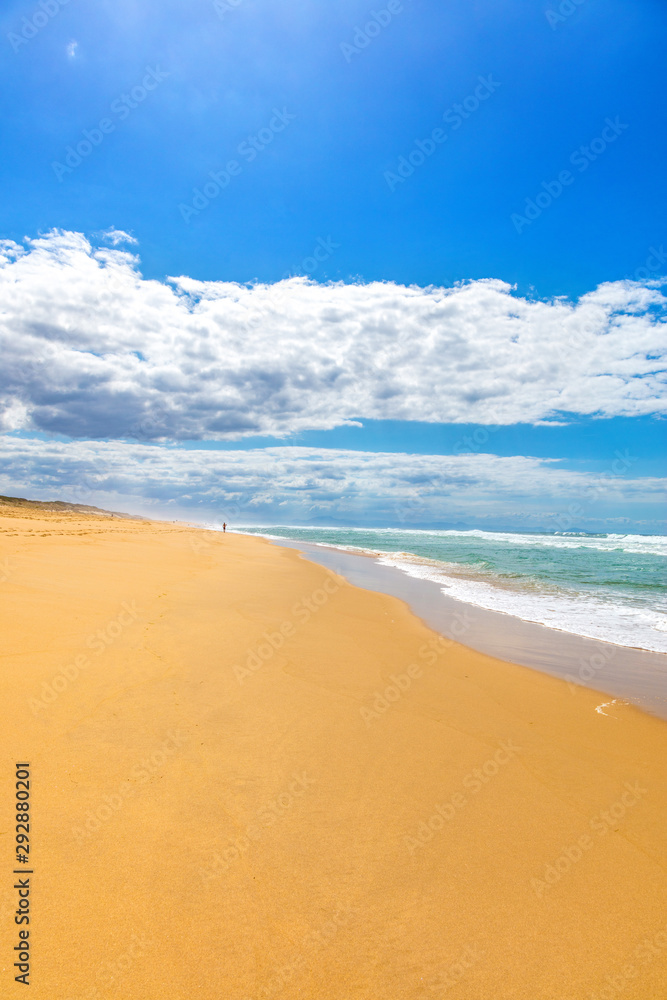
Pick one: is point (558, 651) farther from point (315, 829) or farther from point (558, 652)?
point (315, 829)

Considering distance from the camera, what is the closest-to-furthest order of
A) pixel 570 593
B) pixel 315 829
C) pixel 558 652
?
pixel 315 829
pixel 558 652
pixel 570 593

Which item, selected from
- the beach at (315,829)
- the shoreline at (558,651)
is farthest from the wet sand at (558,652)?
the beach at (315,829)

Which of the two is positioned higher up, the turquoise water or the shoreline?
the turquoise water

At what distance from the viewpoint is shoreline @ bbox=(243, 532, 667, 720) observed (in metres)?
6.82

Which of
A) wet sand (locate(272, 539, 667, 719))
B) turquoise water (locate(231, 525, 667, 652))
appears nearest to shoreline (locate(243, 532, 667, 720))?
wet sand (locate(272, 539, 667, 719))

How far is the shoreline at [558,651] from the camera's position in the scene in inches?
268

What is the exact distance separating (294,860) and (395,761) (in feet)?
4.87

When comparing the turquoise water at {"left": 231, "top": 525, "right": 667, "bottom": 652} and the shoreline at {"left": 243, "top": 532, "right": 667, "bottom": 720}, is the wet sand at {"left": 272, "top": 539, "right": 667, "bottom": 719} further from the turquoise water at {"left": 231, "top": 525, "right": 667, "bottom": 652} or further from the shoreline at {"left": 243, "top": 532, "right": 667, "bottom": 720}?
the turquoise water at {"left": 231, "top": 525, "right": 667, "bottom": 652}

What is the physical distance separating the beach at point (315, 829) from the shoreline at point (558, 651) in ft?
2.20

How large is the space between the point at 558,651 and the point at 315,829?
684 centimetres

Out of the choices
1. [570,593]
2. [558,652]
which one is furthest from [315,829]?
[570,593]

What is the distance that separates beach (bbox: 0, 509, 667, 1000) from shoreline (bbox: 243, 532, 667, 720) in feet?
2.20

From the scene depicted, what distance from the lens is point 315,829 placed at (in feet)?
10.3

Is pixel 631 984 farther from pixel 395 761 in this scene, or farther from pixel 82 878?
pixel 82 878
